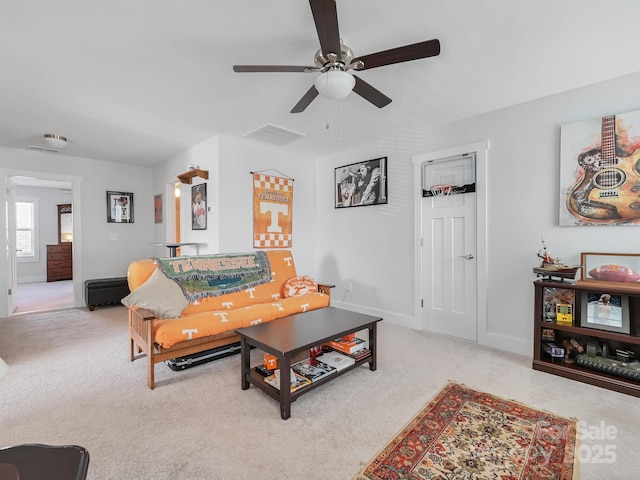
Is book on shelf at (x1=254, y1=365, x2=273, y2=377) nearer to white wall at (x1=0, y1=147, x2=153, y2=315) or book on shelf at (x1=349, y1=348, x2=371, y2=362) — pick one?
book on shelf at (x1=349, y1=348, x2=371, y2=362)

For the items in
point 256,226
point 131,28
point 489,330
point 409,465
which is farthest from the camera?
point 256,226

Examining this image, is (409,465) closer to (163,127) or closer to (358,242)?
(358,242)

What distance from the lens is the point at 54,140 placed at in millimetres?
3768

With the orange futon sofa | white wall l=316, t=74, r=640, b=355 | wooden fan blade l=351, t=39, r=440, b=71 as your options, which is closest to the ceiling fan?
wooden fan blade l=351, t=39, r=440, b=71

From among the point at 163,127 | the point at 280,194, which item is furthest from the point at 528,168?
the point at 163,127

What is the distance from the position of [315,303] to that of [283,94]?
2.01m

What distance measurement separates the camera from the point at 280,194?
446 cm

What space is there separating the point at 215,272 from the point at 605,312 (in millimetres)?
3315

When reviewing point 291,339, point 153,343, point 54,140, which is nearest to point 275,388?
point 291,339

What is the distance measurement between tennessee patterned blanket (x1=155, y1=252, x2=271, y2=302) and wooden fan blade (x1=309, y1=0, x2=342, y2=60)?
222 centimetres

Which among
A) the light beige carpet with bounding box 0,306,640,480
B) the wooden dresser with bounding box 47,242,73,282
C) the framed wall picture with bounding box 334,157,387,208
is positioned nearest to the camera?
the light beige carpet with bounding box 0,306,640,480

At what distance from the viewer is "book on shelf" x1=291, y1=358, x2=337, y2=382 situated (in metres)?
2.15

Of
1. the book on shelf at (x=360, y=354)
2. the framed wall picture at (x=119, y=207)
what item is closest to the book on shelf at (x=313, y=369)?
the book on shelf at (x=360, y=354)

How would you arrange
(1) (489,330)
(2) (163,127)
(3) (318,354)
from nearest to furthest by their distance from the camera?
(3) (318,354)
(1) (489,330)
(2) (163,127)
